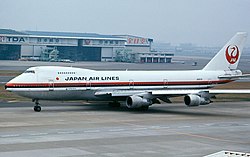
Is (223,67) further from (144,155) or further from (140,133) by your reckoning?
(144,155)

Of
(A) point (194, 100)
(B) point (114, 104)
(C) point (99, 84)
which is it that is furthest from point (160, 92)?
(C) point (99, 84)

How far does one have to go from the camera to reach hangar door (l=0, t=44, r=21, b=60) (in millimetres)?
184250

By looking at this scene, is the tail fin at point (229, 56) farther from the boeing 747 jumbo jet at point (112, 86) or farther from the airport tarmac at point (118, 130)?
the airport tarmac at point (118, 130)

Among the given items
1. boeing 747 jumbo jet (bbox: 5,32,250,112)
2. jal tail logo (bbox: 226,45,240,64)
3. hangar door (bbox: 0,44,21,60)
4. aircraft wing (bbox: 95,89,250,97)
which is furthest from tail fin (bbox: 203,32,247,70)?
hangar door (bbox: 0,44,21,60)

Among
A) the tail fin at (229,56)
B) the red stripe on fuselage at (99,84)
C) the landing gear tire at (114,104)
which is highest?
the tail fin at (229,56)

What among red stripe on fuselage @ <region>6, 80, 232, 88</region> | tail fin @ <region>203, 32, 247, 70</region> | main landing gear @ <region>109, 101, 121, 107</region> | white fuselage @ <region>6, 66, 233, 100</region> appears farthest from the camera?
tail fin @ <region>203, 32, 247, 70</region>

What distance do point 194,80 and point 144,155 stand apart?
2922 centimetres

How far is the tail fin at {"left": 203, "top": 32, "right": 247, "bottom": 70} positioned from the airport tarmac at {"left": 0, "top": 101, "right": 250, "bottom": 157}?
20.1 feet

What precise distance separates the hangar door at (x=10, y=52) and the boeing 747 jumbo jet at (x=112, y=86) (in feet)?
446

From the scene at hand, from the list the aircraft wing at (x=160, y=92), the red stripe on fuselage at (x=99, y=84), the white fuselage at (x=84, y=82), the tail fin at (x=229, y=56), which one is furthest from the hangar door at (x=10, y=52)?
the aircraft wing at (x=160, y=92)

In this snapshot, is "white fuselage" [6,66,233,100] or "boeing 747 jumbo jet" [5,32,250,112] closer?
"white fuselage" [6,66,233,100]

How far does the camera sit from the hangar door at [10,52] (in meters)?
184

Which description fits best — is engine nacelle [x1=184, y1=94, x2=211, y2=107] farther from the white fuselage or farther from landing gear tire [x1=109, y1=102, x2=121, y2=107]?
landing gear tire [x1=109, y1=102, x2=121, y2=107]

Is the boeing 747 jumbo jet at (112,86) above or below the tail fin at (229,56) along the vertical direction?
below
